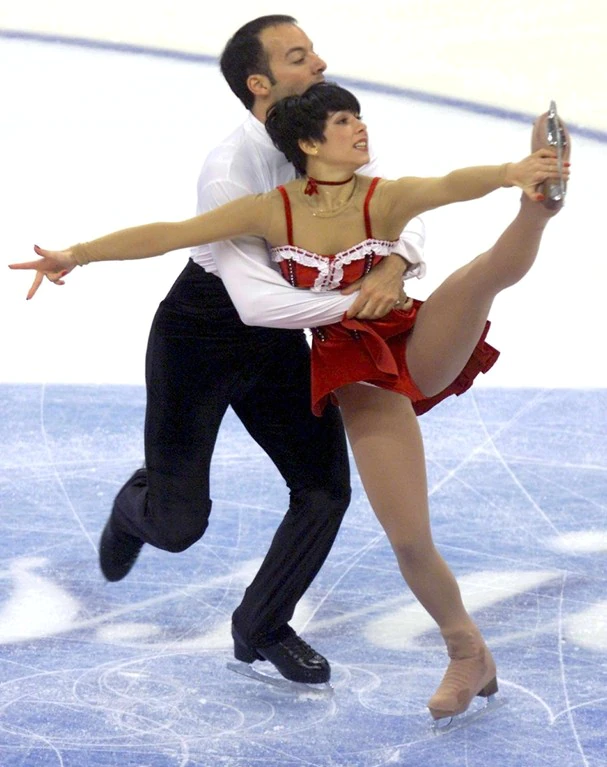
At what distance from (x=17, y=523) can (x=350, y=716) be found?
1.34m

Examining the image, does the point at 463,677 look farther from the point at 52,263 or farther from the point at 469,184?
the point at 52,263

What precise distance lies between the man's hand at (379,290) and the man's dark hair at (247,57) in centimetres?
51

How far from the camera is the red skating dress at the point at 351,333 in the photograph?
2.75 metres

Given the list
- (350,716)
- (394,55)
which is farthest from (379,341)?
(394,55)

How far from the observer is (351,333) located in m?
Answer: 2.79

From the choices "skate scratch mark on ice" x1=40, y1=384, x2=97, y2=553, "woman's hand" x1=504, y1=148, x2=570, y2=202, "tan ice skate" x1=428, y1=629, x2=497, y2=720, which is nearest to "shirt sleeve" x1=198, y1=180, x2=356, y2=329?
"woman's hand" x1=504, y1=148, x2=570, y2=202

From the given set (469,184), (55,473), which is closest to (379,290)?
(469,184)

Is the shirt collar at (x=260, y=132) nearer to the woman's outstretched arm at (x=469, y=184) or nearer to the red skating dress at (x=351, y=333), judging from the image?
the red skating dress at (x=351, y=333)

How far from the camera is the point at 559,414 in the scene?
4.47 metres

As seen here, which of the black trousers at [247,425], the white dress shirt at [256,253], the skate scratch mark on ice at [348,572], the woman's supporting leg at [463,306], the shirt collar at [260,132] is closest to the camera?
the woman's supporting leg at [463,306]

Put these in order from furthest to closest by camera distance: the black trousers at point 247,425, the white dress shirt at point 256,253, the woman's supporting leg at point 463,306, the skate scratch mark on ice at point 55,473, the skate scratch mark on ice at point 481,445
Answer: the skate scratch mark on ice at point 481,445 < the skate scratch mark on ice at point 55,473 < the black trousers at point 247,425 < the white dress shirt at point 256,253 < the woman's supporting leg at point 463,306

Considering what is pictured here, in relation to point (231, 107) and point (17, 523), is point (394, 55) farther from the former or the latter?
point (17, 523)

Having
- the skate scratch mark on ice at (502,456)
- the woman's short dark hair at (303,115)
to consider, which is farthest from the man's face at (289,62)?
the skate scratch mark on ice at (502,456)

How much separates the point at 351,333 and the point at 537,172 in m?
0.54
